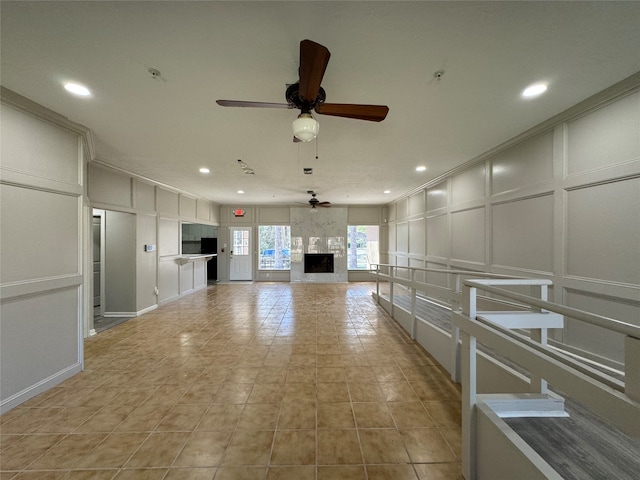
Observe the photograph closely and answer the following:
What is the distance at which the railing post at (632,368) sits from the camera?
77 centimetres

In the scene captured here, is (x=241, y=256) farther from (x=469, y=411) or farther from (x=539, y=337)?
(x=539, y=337)

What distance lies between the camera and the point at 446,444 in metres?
1.82

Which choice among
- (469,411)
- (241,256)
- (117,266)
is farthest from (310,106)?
(241,256)

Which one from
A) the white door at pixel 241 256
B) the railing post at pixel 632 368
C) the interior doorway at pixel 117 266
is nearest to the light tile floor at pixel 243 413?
the interior doorway at pixel 117 266

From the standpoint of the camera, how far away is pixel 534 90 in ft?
7.29

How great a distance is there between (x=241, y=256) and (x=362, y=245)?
194 inches

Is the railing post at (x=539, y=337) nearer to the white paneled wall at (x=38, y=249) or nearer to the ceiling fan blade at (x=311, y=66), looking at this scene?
the ceiling fan blade at (x=311, y=66)

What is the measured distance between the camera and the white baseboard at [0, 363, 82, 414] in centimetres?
223

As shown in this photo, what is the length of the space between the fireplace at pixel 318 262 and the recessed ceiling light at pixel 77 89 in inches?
292

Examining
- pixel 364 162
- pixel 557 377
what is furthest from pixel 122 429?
pixel 364 162

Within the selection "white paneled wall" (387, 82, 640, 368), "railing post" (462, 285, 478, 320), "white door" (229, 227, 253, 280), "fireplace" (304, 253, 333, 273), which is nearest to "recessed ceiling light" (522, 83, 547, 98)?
"white paneled wall" (387, 82, 640, 368)

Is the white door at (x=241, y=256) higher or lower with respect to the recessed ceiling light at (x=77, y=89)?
lower

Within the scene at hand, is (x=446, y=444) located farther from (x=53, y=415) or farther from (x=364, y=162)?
(x=364, y=162)

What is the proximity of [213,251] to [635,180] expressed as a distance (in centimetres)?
1038
